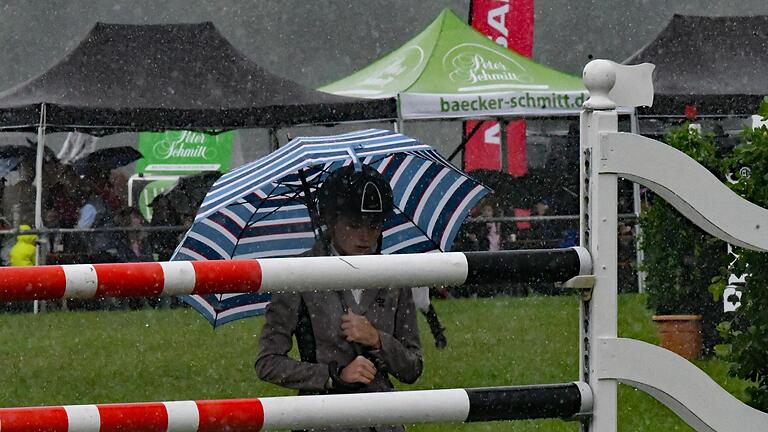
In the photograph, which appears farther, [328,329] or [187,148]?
[187,148]

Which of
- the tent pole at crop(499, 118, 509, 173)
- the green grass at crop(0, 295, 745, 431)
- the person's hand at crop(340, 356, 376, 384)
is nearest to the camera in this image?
the person's hand at crop(340, 356, 376, 384)

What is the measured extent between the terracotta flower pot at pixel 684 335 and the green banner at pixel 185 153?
15456mm

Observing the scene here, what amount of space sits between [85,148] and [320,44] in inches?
667

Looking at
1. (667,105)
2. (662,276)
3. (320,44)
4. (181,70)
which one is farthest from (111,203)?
(320,44)

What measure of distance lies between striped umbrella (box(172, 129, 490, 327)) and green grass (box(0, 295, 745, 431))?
2059 millimetres

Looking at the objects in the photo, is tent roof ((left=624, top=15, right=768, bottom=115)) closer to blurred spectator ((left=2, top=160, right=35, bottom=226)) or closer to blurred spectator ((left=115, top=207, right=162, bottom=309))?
blurred spectator ((left=115, top=207, right=162, bottom=309))

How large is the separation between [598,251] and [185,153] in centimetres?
2313

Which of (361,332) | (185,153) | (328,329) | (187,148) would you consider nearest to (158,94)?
(185,153)

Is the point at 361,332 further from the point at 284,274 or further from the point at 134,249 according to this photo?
the point at 134,249

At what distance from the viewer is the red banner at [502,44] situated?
18.7m

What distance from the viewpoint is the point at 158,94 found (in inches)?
630

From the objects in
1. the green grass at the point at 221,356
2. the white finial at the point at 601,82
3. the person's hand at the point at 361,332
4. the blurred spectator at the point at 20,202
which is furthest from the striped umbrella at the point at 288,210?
the blurred spectator at the point at 20,202

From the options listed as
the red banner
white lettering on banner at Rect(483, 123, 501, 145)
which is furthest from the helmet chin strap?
white lettering on banner at Rect(483, 123, 501, 145)

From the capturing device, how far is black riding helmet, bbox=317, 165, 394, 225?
422cm
